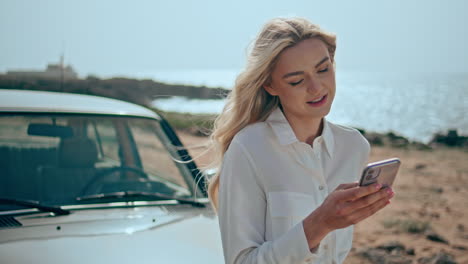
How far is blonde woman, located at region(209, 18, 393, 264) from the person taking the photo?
165cm

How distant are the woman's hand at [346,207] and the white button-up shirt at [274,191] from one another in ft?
0.15

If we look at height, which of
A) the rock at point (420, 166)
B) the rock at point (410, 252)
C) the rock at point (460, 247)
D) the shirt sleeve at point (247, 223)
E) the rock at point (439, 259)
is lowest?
the rock at point (420, 166)

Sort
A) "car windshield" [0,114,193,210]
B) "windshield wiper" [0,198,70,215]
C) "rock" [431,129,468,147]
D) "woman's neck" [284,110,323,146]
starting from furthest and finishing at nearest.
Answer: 1. "rock" [431,129,468,147]
2. "car windshield" [0,114,193,210]
3. "windshield wiper" [0,198,70,215]
4. "woman's neck" [284,110,323,146]

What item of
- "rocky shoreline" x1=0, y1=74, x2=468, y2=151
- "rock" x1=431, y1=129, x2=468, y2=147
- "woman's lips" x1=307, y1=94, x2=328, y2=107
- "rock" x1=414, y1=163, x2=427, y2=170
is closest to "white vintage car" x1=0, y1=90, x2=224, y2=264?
"woman's lips" x1=307, y1=94, x2=328, y2=107

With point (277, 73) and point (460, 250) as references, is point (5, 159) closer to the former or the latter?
point (277, 73)

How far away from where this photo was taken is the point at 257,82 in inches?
78.4

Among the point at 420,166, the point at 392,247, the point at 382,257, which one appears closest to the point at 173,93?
the point at 420,166

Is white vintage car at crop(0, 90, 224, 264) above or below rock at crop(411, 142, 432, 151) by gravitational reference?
above

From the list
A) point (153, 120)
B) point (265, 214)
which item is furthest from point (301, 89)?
point (153, 120)

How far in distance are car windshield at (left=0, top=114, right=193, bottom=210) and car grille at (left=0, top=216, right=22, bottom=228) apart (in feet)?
0.57

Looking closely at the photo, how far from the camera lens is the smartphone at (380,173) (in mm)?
1552

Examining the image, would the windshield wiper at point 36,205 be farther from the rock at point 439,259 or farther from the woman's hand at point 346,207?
the rock at point 439,259

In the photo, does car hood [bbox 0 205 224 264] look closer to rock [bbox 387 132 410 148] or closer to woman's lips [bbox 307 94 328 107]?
woman's lips [bbox 307 94 328 107]

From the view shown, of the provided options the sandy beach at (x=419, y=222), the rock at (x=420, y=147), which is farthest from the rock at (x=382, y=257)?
the rock at (x=420, y=147)
